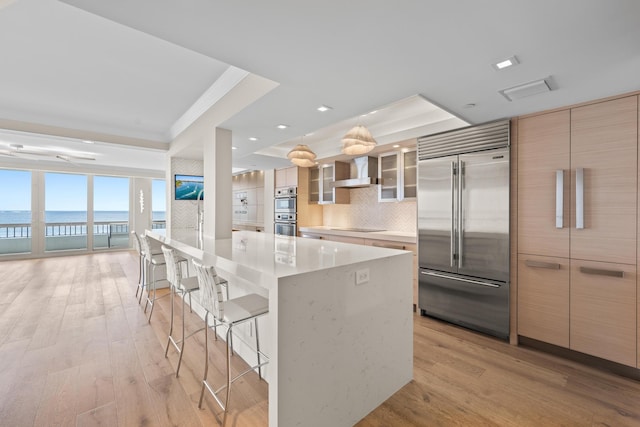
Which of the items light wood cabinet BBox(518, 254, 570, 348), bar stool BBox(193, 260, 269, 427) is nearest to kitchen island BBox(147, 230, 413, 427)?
bar stool BBox(193, 260, 269, 427)

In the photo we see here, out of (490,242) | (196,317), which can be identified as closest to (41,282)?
(196,317)

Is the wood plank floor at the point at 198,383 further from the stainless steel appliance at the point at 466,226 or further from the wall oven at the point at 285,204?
the wall oven at the point at 285,204

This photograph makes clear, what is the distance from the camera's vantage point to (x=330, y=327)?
167cm

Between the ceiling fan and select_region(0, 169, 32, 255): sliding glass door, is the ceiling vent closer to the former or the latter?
the ceiling fan

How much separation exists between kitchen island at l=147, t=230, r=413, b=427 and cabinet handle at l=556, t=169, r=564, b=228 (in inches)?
59.2

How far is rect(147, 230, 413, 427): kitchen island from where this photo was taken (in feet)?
4.85

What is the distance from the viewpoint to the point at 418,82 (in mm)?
2070

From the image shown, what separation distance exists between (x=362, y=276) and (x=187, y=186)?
4124 mm

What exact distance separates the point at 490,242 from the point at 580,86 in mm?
1533

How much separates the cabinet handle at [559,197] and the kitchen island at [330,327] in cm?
150

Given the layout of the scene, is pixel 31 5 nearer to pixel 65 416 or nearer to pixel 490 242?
pixel 65 416

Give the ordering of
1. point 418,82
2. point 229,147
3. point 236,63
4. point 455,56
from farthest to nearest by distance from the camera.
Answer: point 229,147 < point 418,82 < point 236,63 < point 455,56

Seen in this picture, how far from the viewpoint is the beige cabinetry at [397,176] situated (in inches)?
164

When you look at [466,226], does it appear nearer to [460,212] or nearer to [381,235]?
[460,212]
